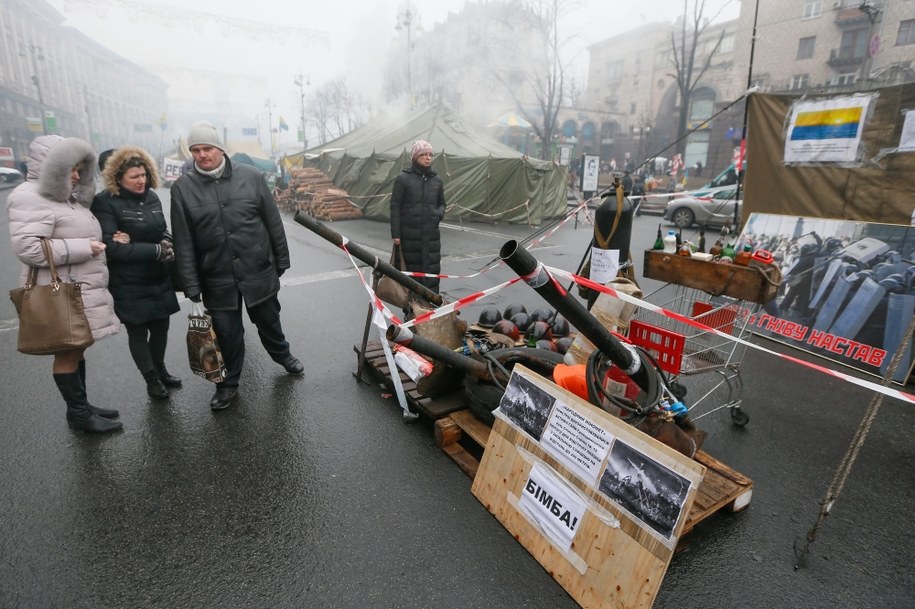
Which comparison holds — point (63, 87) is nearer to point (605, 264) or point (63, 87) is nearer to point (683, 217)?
point (683, 217)

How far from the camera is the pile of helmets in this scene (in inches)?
165

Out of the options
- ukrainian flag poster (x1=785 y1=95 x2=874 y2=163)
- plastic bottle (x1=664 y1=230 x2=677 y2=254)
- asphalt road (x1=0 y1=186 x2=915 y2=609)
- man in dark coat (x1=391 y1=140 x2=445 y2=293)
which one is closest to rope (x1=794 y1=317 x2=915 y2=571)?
asphalt road (x1=0 y1=186 x2=915 y2=609)

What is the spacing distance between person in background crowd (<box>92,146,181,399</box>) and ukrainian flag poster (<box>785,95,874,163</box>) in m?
6.40

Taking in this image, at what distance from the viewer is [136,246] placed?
137 inches

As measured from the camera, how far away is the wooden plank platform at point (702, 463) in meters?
2.54

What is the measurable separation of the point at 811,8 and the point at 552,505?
55808mm

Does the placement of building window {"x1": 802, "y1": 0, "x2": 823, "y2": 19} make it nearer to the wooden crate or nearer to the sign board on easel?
Result: the wooden crate

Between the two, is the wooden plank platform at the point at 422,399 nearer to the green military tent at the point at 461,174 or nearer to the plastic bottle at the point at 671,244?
the plastic bottle at the point at 671,244

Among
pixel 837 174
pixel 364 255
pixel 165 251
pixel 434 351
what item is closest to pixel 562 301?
pixel 434 351

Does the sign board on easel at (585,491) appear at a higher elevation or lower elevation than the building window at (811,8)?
lower

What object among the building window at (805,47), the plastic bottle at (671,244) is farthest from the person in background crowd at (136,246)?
the building window at (805,47)

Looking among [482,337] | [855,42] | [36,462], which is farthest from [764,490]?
[855,42]

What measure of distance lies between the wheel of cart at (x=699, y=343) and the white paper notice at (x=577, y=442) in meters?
0.87

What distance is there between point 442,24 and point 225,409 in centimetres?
6201
